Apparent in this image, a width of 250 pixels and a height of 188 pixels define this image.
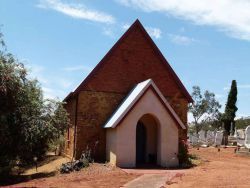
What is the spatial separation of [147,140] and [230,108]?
3462 centimetres

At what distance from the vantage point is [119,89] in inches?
1047

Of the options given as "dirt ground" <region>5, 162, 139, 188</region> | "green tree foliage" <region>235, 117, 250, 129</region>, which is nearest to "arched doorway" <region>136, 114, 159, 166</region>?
"dirt ground" <region>5, 162, 139, 188</region>

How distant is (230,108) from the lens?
58.0 m

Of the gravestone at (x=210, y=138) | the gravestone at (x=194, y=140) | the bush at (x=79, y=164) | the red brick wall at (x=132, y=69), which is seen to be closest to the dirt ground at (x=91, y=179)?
the bush at (x=79, y=164)

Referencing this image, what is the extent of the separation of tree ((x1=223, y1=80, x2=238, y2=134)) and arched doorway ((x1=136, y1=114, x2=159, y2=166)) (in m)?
33.3

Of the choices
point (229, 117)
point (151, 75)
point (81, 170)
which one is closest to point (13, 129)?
point (81, 170)

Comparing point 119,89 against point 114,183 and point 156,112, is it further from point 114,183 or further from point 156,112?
point 114,183

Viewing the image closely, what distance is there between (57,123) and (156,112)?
580 centimetres

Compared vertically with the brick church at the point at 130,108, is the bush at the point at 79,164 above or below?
below

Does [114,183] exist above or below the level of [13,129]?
below

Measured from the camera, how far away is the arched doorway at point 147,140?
25708mm

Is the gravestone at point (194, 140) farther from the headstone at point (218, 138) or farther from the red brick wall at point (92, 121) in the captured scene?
the red brick wall at point (92, 121)

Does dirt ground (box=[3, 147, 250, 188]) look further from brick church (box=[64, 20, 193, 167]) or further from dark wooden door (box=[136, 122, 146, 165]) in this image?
dark wooden door (box=[136, 122, 146, 165])

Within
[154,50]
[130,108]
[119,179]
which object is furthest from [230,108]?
[119,179]
